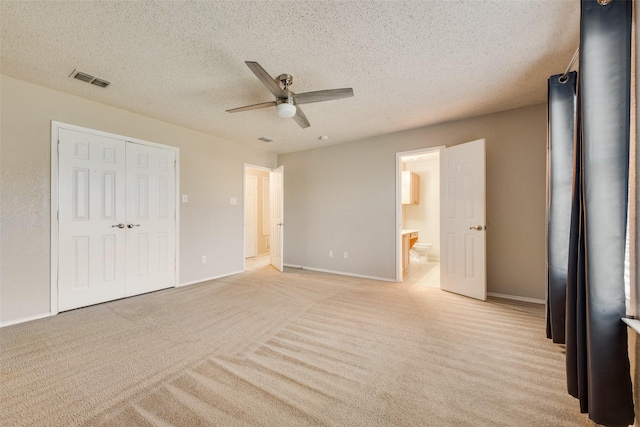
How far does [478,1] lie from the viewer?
1619mm

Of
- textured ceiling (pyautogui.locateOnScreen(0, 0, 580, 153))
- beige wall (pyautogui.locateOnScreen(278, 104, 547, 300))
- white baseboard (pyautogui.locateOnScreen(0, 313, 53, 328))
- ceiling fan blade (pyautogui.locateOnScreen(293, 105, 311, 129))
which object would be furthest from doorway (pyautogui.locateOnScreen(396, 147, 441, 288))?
white baseboard (pyautogui.locateOnScreen(0, 313, 53, 328))

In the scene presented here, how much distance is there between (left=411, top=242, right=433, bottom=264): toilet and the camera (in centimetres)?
581

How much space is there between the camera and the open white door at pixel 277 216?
4.90 m

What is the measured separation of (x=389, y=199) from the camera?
4.24m

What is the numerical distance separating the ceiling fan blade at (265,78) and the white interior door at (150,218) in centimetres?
243

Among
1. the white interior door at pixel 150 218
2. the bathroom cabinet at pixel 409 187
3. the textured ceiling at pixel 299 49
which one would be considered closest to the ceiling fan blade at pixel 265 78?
the textured ceiling at pixel 299 49

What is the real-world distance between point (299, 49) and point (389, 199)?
2.79m

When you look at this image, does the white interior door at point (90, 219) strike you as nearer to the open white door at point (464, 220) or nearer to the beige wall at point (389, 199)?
the beige wall at point (389, 199)

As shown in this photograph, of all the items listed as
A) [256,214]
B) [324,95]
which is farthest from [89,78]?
[256,214]

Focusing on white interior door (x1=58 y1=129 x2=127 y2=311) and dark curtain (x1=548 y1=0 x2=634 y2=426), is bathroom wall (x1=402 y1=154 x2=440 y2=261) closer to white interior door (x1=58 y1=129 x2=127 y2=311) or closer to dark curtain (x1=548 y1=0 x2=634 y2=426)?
dark curtain (x1=548 y1=0 x2=634 y2=426)

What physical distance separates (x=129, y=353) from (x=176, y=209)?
2300 mm

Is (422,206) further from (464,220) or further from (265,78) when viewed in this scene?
(265,78)

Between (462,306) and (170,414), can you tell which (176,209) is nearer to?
(170,414)

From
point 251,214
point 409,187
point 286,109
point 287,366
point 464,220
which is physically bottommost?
point 287,366
